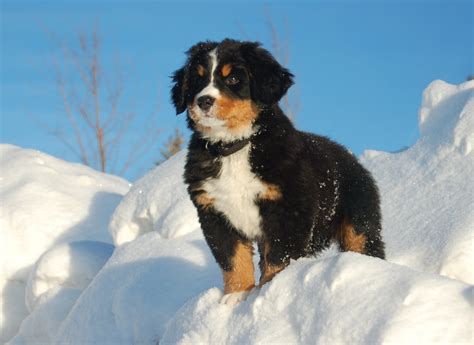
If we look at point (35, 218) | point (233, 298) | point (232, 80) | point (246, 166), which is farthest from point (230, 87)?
point (35, 218)

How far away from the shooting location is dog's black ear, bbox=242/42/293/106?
4977 mm

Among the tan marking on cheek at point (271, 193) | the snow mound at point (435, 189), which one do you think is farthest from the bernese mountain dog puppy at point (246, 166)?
the snow mound at point (435, 189)

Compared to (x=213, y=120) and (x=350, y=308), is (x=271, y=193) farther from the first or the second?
(x=350, y=308)

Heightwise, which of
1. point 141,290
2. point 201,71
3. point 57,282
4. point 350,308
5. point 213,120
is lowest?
point 57,282

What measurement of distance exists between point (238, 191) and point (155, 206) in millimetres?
3577

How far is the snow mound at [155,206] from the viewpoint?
26.1 feet

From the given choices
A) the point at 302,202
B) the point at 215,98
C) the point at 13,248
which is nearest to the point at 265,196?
the point at 302,202

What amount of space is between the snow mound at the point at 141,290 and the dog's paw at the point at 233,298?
69.1 inches

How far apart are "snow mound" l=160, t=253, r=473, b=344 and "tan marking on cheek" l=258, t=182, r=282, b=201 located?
645 mm

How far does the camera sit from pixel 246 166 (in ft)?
16.1

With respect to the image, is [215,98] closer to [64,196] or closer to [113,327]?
[113,327]

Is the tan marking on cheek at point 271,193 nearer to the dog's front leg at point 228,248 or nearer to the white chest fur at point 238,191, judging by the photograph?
the white chest fur at point 238,191

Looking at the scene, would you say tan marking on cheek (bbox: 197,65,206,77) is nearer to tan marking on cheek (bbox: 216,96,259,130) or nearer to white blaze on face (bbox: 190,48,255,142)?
white blaze on face (bbox: 190,48,255,142)

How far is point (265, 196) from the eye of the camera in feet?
15.8
